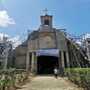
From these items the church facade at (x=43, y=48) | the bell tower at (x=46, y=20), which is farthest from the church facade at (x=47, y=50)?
the bell tower at (x=46, y=20)

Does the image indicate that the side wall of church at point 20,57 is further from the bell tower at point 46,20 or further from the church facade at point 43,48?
the bell tower at point 46,20

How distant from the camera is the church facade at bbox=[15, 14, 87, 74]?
37.6 m

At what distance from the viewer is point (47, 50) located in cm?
3681

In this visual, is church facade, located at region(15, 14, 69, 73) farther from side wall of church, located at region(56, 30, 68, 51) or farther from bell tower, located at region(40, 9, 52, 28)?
bell tower, located at region(40, 9, 52, 28)

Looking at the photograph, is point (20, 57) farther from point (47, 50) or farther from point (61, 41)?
point (61, 41)

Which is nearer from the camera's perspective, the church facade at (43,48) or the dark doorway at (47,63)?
the church facade at (43,48)

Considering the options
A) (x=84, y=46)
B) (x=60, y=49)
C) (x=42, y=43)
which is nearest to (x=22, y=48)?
(x=42, y=43)

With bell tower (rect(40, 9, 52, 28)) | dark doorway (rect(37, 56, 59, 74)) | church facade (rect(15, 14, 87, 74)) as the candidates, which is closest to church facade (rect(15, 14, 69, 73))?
church facade (rect(15, 14, 87, 74))

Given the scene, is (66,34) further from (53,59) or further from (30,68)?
(30,68)

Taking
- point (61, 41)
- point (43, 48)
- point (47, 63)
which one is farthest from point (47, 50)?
point (47, 63)

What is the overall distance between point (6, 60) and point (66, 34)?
39.7 feet

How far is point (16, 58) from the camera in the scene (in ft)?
134

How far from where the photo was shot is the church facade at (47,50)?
3762cm

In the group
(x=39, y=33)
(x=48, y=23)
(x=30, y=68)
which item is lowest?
(x=30, y=68)
